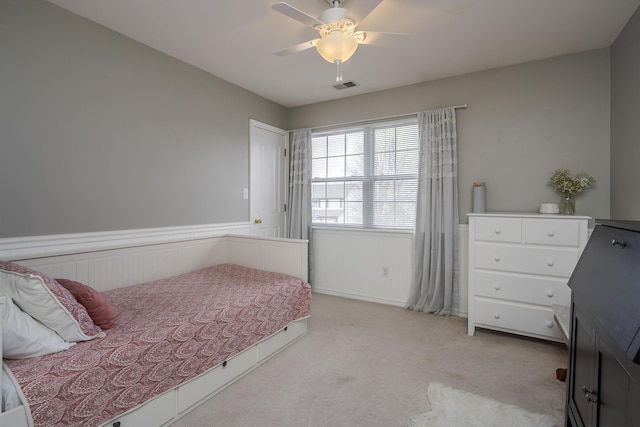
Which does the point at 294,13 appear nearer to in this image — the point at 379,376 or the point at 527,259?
the point at 379,376

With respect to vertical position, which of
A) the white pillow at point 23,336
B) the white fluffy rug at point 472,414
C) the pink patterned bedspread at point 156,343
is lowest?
the white fluffy rug at point 472,414

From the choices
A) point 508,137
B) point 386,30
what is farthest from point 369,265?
point 386,30

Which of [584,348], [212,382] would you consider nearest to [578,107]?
[584,348]

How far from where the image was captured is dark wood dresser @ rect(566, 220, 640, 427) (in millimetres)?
812

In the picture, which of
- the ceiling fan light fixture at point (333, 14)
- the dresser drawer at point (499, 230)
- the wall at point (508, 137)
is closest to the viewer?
the ceiling fan light fixture at point (333, 14)

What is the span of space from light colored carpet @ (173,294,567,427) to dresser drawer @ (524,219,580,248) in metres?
0.86

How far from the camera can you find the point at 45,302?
134cm

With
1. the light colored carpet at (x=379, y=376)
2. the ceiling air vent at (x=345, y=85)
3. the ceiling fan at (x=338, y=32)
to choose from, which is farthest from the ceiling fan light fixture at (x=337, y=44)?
the light colored carpet at (x=379, y=376)

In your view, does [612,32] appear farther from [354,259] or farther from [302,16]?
[354,259]

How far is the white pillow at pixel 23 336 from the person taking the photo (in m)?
1.21

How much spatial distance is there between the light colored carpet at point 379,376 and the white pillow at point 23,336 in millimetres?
770

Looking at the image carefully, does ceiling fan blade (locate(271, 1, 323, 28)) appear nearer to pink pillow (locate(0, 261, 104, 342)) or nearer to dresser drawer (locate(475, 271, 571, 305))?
pink pillow (locate(0, 261, 104, 342))

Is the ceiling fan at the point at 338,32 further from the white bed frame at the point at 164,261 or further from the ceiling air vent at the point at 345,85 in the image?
the white bed frame at the point at 164,261

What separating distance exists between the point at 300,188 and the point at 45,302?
301 cm
